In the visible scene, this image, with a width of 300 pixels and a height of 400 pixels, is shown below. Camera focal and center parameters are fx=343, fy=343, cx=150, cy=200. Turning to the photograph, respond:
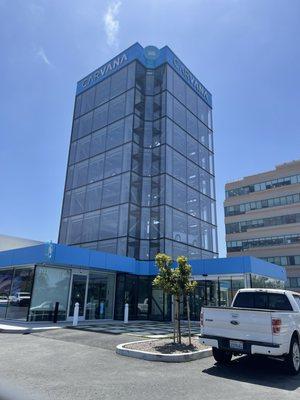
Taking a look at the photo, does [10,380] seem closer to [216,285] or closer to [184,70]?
[216,285]

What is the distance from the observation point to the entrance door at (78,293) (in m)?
22.4

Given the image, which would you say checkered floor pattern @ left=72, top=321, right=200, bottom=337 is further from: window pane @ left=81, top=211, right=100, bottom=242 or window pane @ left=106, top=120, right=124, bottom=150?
window pane @ left=106, top=120, right=124, bottom=150

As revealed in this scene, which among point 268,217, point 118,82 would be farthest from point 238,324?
point 268,217

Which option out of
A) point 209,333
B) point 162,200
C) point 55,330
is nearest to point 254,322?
point 209,333

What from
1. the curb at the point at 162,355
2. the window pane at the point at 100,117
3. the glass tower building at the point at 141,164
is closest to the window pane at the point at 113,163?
the glass tower building at the point at 141,164

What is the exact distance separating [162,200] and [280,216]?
32.2 meters

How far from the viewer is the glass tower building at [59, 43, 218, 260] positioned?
30.8 metres

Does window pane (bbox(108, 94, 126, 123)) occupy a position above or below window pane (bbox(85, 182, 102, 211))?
above

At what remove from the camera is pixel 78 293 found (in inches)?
907

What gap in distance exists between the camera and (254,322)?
26.7 feet

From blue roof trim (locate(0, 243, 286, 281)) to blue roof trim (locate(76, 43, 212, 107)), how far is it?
22.7 meters

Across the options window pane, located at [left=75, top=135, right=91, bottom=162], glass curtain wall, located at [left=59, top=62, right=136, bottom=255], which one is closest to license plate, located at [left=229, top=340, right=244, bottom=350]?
glass curtain wall, located at [left=59, top=62, right=136, bottom=255]

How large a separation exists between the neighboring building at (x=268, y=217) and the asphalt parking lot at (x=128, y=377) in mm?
47082

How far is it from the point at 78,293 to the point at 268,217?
139ft
